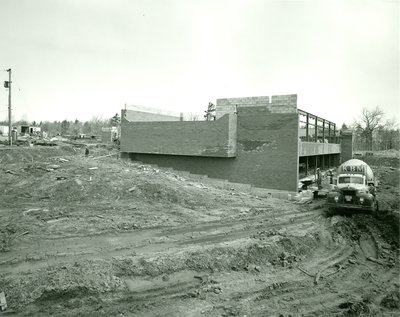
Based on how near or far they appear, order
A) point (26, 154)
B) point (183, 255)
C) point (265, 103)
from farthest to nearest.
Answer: point (26, 154) → point (265, 103) → point (183, 255)

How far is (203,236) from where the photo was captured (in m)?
12.2

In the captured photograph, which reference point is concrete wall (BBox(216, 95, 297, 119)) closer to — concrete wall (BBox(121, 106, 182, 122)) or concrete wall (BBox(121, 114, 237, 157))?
concrete wall (BBox(121, 114, 237, 157))

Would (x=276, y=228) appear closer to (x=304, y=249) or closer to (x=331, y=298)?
(x=304, y=249)

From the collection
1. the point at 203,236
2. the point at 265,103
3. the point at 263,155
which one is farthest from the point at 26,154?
the point at 203,236

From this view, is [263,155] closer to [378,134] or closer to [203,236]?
[203,236]

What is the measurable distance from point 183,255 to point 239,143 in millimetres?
15079

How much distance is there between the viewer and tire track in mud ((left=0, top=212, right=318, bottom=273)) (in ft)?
30.7

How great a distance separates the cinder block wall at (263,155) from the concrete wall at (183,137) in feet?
2.80

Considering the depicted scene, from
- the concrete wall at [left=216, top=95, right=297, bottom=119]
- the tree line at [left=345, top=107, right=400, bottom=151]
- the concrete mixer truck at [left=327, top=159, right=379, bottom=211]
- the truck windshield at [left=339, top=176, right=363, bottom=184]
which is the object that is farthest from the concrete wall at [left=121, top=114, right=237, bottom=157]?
the tree line at [left=345, top=107, right=400, bottom=151]

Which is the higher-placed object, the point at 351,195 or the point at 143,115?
the point at 143,115

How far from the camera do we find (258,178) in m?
23.1

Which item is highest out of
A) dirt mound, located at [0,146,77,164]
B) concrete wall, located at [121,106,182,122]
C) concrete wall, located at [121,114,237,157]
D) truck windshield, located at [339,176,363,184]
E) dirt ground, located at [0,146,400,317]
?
concrete wall, located at [121,106,182,122]

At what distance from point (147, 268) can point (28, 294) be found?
3.05 m

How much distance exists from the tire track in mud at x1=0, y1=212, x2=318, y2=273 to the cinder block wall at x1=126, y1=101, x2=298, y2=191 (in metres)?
7.75
